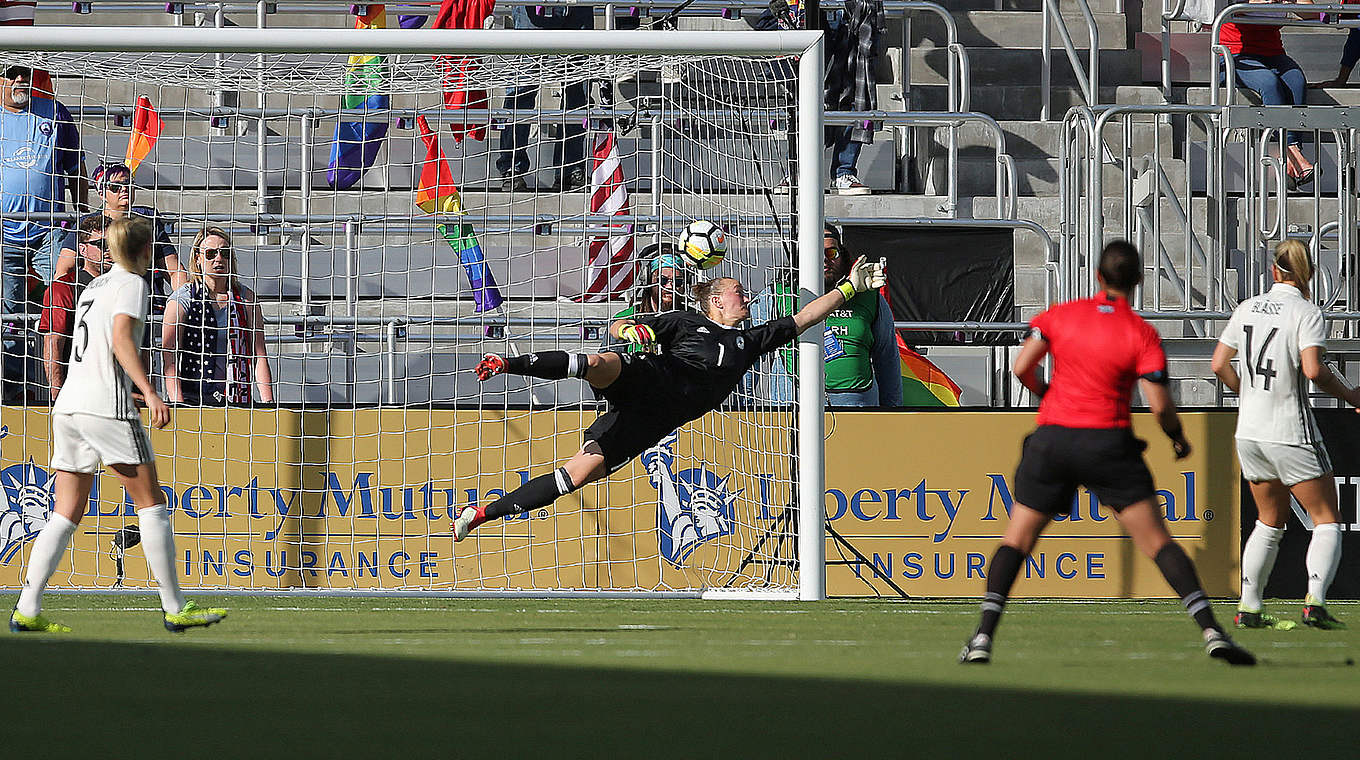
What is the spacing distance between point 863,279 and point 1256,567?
9.07ft

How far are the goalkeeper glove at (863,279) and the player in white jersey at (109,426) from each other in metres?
3.95

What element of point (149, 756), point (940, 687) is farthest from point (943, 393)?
point (149, 756)

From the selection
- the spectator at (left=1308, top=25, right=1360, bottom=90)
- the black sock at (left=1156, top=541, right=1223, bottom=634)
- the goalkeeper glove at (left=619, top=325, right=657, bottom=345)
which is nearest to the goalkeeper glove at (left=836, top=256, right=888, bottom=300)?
the goalkeeper glove at (left=619, top=325, right=657, bottom=345)

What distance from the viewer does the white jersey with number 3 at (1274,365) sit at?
7977 millimetres

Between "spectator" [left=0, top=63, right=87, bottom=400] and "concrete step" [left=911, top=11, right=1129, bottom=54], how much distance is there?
29.3ft

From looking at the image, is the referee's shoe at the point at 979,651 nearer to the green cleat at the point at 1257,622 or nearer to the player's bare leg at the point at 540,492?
the green cleat at the point at 1257,622

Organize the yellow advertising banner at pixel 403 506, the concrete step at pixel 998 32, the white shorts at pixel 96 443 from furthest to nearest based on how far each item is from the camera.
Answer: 1. the concrete step at pixel 998 32
2. the yellow advertising banner at pixel 403 506
3. the white shorts at pixel 96 443

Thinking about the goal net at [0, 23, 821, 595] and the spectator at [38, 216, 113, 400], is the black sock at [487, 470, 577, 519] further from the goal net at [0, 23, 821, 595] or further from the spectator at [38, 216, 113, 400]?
the spectator at [38, 216, 113, 400]

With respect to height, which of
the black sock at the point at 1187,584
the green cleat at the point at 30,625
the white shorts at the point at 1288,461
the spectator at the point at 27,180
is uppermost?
the spectator at the point at 27,180

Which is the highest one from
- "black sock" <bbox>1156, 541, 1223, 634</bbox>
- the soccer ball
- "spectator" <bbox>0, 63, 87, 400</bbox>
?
"spectator" <bbox>0, 63, 87, 400</bbox>

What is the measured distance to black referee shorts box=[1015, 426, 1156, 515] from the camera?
6023mm

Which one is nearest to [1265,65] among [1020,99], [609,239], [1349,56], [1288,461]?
[1349,56]

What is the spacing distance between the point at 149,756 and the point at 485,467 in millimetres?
6734

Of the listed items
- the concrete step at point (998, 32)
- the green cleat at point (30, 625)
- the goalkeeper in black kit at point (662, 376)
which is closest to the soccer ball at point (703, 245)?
the goalkeeper in black kit at point (662, 376)
